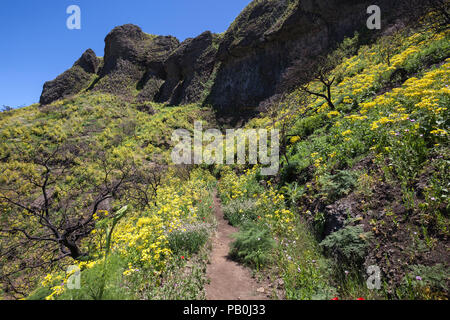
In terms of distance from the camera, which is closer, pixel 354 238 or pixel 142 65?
pixel 354 238

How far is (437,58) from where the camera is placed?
25.3 ft

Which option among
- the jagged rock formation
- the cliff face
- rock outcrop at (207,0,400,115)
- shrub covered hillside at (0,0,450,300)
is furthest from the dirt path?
the jagged rock formation

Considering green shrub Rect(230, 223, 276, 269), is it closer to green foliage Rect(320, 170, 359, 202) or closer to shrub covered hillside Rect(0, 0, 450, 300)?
shrub covered hillside Rect(0, 0, 450, 300)

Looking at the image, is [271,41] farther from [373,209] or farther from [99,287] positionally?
[99,287]

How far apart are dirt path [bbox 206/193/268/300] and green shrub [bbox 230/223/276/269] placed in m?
0.22

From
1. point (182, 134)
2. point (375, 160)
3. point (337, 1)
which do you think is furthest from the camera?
point (182, 134)

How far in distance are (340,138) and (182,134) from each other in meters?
22.0

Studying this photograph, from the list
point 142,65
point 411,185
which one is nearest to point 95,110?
point 142,65

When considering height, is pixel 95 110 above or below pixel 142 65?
below

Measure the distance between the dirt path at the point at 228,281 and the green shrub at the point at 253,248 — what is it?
0.22 metres

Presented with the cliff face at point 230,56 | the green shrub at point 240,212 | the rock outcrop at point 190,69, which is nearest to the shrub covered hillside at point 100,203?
the green shrub at point 240,212

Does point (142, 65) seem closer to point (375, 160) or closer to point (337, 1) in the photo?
point (337, 1)

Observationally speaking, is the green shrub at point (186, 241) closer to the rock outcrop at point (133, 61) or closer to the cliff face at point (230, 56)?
the cliff face at point (230, 56)

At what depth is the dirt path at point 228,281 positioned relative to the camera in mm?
3838
